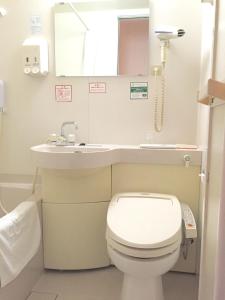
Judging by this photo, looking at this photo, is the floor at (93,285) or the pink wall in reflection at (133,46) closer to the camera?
the floor at (93,285)

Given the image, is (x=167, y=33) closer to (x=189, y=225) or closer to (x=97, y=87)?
(x=97, y=87)

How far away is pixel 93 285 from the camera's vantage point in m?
1.72

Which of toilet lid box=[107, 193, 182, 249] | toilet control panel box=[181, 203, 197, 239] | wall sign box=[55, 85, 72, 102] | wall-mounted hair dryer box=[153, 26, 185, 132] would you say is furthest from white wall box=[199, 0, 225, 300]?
wall sign box=[55, 85, 72, 102]

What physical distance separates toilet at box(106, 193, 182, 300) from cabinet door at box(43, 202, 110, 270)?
0.99 ft

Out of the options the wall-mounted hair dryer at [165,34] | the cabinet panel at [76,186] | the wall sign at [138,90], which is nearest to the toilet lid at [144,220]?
the cabinet panel at [76,186]

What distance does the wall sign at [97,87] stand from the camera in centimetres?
197

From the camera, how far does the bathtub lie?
1.42m

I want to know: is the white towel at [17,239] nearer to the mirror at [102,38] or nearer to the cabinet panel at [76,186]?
the cabinet panel at [76,186]

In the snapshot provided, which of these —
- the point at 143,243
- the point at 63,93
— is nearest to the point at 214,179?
the point at 143,243

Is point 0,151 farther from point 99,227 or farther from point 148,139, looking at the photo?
point 148,139

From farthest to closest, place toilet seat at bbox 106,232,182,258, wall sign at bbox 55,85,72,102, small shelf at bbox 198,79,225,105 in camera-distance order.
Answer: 1. wall sign at bbox 55,85,72,102
2. toilet seat at bbox 106,232,182,258
3. small shelf at bbox 198,79,225,105

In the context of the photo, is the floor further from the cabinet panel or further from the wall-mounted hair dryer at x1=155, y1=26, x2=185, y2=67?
the wall-mounted hair dryer at x1=155, y1=26, x2=185, y2=67

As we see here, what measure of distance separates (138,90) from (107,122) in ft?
0.97

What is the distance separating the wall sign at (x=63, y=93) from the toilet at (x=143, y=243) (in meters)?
0.85
